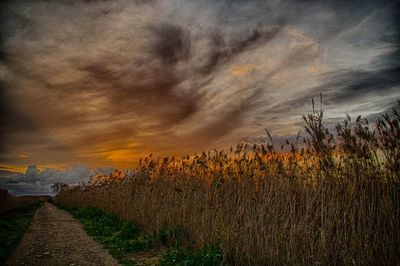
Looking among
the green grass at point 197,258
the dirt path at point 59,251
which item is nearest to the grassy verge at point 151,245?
the green grass at point 197,258

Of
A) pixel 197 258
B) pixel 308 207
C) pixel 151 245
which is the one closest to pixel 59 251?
pixel 151 245

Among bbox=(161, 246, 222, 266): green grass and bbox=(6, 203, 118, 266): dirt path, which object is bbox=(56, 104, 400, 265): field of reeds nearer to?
bbox=(161, 246, 222, 266): green grass

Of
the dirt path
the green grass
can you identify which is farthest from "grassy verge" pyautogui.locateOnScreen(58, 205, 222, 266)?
the dirt path

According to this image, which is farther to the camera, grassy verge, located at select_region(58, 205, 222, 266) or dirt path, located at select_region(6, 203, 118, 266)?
dirt path, located at select_region(6, 203, 118, 266)

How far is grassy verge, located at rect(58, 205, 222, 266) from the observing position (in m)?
6.05

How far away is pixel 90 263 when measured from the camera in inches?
276

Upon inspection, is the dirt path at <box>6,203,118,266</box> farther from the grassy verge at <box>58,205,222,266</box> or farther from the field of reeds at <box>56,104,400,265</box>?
the field of reeds at <box>56,104,400,265</box>

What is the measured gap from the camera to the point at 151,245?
864 cm

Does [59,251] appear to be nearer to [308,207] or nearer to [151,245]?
[151,245]

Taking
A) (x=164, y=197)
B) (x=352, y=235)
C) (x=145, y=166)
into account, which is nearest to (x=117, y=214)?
(x=145, y=166)

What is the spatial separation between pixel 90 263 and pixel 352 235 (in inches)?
220

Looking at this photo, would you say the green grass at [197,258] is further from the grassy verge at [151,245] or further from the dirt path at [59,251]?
the dirt path at [59,251]

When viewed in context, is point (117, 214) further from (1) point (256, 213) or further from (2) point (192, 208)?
(1) point (256, 213)

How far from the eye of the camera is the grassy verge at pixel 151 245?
238 inches
